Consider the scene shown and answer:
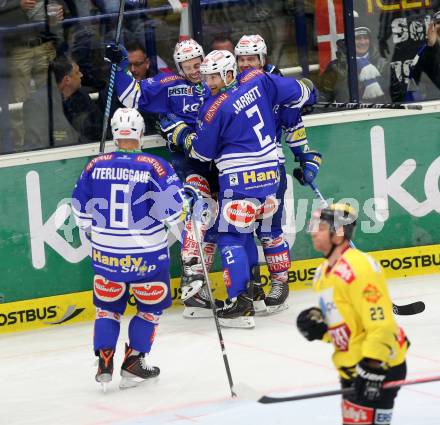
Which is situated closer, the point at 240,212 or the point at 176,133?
the point at 240,212

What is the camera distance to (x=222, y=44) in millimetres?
9344

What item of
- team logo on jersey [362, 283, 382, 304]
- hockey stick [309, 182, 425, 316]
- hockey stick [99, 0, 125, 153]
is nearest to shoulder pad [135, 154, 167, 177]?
hockey stick [309, 182, 425, 316]

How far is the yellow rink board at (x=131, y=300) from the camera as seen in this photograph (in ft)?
29.3

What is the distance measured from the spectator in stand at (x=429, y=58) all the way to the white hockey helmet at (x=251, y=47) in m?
1.52

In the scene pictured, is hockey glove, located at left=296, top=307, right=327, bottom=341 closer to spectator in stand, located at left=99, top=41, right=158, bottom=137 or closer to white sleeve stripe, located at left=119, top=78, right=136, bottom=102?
white sleeve stripe, located at left=119, top=78, right=136, bottom=102

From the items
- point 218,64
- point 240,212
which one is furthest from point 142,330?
point 218,64

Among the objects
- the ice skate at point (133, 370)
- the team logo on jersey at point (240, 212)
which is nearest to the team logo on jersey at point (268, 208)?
the team logo on jersey at point (240, 212)

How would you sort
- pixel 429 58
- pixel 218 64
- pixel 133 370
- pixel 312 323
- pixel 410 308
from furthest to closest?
pixel 429 58 → pixel 218 64 → pixel 133 370 → pixel 410 308 → pixel 312 323

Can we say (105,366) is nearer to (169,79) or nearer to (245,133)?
(245,133)

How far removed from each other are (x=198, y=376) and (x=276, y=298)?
158cm

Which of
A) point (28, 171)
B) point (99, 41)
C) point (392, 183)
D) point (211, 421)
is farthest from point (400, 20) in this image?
point (211, 421)

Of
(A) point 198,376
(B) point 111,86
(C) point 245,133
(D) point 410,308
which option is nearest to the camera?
(D) point 410,308

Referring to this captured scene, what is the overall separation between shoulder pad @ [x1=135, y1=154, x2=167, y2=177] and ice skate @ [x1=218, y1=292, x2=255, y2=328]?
1.59m

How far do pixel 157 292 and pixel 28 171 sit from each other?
1.90m
